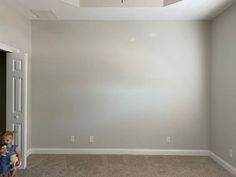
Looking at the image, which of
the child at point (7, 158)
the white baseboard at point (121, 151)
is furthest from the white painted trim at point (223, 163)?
the child at point (7, 158)

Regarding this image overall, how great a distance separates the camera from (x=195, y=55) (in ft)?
16.8

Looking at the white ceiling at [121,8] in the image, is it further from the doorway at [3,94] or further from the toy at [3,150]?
the toy at [3,150]

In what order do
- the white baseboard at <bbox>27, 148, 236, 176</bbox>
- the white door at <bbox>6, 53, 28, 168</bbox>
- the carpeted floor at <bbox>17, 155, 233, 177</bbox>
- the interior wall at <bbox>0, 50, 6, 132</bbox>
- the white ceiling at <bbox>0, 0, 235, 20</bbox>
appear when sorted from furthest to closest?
the white baseboard at <bbox>27, 148, 236, 176</bbox>
the interior wall at <bbox>0, 50, 6, 132</bbox>
the white door at <bbox>6, 53, 28, 168</bbox>
the white ceiling at <bbox>0, 0, 235, 20</bbox>
the carpeted floor at <bbox>17, 155, 233, 177</bbox>

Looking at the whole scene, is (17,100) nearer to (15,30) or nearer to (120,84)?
(15,30)

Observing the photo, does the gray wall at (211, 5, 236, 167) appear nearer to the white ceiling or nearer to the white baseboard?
the white ceiling

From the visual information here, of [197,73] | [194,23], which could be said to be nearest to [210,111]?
[197,73]

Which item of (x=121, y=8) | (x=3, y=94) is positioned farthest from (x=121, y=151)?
(x=121, y=8)

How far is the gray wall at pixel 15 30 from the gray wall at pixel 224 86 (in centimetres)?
398

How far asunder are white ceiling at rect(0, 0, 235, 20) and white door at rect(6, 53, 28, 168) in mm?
983

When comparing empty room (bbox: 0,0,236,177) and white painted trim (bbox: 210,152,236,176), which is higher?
empty room (bbox: 0,0,236,177)

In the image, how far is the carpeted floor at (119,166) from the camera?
155 inches

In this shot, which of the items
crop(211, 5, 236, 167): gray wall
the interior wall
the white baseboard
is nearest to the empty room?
the white baseboard

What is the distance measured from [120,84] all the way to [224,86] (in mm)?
2123

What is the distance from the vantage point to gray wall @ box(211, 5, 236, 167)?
4012mm
